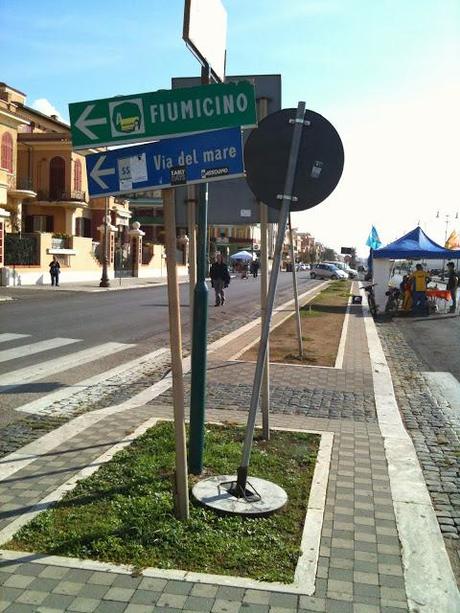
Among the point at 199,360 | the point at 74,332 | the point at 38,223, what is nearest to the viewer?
the point at 199,360

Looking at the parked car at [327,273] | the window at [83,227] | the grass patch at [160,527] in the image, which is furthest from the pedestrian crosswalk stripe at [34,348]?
the parked car at [327,273]

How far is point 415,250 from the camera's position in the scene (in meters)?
21.5

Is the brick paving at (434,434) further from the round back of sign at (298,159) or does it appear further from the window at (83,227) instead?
the window at (83,227)

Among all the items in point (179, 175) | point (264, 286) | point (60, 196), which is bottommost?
point (264, 286)

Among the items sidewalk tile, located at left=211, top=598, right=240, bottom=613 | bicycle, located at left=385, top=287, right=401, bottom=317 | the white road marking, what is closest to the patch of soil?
the white road marking

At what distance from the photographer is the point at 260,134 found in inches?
165

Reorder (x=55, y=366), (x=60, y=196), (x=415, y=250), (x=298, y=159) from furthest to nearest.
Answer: (x=60, y=196), (x=415, y=250), (x=55, y=366), (x=298, y=159)

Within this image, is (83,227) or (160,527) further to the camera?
(83,227)

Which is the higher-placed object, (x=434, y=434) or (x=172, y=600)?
(x=172, y=600)

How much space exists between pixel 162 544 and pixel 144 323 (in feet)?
42.0

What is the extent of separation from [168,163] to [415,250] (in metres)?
19.3

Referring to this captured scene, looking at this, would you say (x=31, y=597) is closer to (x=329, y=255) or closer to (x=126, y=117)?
(x=126, y=117)

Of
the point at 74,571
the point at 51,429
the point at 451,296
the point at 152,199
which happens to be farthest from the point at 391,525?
the point at 152,199

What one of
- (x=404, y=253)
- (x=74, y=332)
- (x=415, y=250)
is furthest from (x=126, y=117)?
(x=415, y=250)
